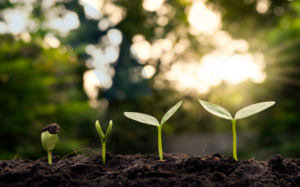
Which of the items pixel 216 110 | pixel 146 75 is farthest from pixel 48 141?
pixel 146 75

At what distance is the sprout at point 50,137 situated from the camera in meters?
0.69

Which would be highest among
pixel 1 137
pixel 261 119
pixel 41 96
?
pixel 41 96

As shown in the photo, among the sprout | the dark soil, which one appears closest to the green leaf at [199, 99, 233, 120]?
the dark soil

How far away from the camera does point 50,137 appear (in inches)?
27.6

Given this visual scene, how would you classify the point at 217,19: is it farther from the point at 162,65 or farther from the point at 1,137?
the point at 1,137

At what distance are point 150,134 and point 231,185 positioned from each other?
4584 millimetres

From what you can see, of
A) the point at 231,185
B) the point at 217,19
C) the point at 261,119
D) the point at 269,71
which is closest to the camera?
the point at 231,185

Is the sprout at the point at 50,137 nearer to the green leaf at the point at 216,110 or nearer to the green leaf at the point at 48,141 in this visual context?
the green leaf at the point at 48,141

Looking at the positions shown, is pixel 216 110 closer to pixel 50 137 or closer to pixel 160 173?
pixel 160 173

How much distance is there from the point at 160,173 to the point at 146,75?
12.5ft

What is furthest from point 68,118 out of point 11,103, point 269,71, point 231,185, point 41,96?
point 231,185

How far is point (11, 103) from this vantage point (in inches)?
104

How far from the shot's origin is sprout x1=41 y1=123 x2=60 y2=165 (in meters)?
0.69

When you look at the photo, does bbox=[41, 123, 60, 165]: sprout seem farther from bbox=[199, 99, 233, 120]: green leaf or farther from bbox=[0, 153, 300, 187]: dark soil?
bbox=[199, 99, 233, 120]: green leaf
